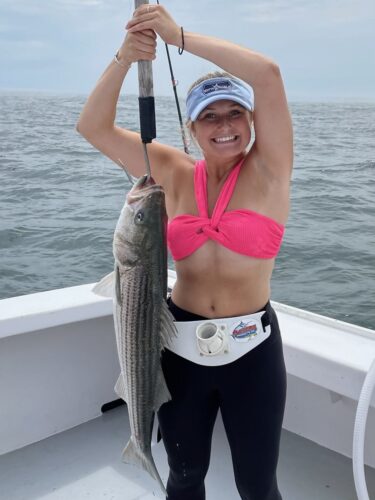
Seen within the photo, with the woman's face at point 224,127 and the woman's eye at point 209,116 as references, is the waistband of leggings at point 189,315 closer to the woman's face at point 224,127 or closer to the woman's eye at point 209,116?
the woman's face at point 224,127

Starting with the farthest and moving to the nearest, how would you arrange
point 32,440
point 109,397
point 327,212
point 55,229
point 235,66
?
point 327,212
point 55,229
point 109,397
point 32,440
point 235,66

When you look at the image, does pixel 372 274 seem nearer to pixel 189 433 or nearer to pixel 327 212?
pixel 327 212

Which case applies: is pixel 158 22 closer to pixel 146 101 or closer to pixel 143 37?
pixel 143 37

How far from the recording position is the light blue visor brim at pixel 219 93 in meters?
2.59

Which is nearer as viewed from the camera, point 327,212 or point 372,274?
point 372,274

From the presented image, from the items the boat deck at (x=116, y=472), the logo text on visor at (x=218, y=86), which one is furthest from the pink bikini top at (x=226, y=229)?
the boat deck at (x=116, y=472)

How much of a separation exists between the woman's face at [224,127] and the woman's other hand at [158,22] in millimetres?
349

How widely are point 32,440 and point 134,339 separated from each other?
2.05 meters

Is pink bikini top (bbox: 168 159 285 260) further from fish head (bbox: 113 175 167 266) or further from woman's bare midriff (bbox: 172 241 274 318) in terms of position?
fish head (bbox: 113 175 167 266)

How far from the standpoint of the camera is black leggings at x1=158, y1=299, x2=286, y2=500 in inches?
105

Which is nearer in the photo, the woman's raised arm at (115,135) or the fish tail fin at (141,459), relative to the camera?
the fish tail fin at (141,459)

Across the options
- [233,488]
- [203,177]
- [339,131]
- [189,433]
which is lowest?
[339,131]

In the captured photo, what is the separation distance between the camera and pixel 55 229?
1141 centimetres

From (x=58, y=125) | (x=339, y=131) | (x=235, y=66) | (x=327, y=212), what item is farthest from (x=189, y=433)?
(x=58, y=125)
